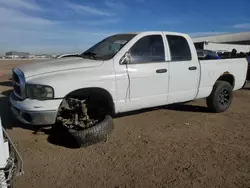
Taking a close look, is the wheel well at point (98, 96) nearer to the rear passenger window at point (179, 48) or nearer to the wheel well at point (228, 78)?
the rear passenger window at point (179, 48)

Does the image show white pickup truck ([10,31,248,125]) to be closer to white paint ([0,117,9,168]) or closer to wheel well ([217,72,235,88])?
wheel well ([217,72,235,88])

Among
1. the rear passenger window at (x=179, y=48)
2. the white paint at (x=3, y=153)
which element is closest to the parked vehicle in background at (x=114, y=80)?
the rear passenger window at (x=179, y=48)

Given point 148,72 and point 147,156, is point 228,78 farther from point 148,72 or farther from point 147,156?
point 147,156

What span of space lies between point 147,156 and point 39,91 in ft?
6.28

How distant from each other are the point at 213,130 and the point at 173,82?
48.9 inches

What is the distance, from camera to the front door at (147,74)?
4496 millimetres

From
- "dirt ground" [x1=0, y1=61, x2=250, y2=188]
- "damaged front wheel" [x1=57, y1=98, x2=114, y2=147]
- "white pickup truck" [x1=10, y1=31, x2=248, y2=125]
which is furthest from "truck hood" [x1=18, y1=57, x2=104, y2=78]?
"dirt ground" [x1=0, y1=61, x2=250, y2=188]

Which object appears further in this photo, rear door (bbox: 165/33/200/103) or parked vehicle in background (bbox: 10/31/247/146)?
rear door (bbox: 165/33/200/103)

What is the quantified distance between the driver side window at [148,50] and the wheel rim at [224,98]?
211cm

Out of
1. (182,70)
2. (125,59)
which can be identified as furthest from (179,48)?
(125,59)

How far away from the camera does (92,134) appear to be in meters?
4.03

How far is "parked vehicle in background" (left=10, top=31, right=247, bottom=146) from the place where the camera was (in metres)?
3.79

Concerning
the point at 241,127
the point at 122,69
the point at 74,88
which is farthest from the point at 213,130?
the point at 74,88

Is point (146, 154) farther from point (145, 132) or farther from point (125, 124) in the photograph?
point (125, 124)
